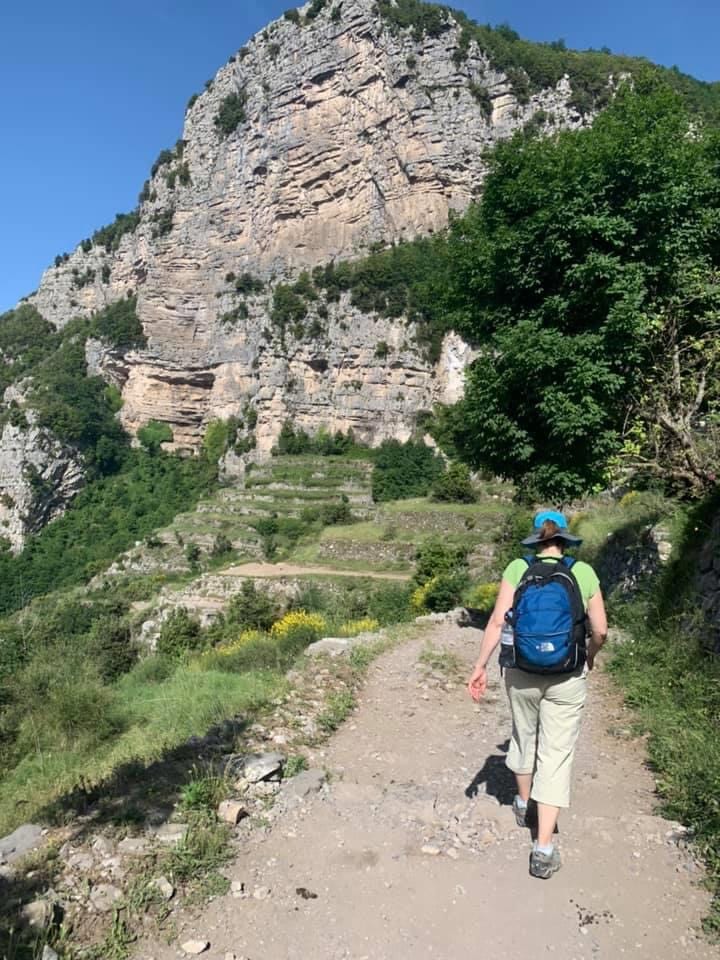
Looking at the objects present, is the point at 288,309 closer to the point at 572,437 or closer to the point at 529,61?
the point at 529,61

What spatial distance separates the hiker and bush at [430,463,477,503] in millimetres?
25685

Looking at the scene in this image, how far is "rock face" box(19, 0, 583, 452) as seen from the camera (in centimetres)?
4975

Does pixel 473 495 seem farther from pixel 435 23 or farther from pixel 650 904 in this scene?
pixel 435 23

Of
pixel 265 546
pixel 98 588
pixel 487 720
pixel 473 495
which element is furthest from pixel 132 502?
pixel 487 720

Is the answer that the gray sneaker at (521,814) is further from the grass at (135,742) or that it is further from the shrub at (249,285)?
the shrub at (249,285)

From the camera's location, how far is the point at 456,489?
29.5 meters

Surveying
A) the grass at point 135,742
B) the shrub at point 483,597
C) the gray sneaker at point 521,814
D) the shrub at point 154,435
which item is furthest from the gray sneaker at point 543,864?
the shrub at point 154,435

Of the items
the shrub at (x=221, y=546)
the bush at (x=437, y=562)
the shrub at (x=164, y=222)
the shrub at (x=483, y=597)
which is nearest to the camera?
the shrub at (x=483, y=597)

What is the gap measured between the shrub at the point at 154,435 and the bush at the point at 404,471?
25538 mm

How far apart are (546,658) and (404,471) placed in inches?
1472

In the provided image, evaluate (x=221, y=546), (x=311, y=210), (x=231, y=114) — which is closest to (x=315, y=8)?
(x=231, y=114)

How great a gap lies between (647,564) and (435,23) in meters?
59.4

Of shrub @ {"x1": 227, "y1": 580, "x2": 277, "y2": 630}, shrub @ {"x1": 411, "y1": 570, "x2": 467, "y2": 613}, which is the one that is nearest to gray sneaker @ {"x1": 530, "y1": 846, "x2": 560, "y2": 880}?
shrub @ {"x1": 411, "y1": 570, "x2": 467, "y2": 613}

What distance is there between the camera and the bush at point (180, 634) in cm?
1700
